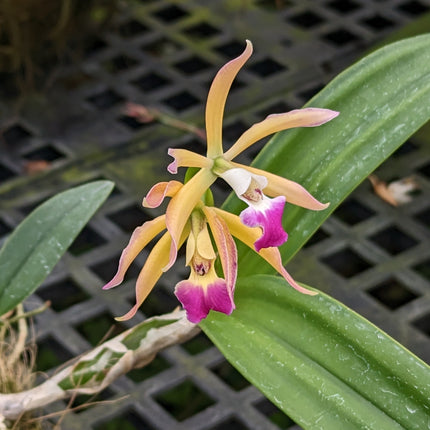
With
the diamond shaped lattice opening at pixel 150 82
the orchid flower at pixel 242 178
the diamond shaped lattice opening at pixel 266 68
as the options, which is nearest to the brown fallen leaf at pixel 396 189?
the diamond shaped lattice opening at pixel 266 68

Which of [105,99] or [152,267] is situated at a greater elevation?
[152,267]

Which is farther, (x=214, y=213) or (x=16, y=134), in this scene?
(x=16, y=134)

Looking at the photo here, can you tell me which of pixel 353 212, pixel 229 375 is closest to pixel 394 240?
pixel 353 212

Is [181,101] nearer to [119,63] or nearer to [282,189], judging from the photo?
[119,63]

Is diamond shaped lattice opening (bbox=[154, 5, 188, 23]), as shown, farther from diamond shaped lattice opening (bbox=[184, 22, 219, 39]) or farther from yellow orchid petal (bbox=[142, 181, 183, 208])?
yellow orchid petal (bbox=[142, 181, 183, 208])

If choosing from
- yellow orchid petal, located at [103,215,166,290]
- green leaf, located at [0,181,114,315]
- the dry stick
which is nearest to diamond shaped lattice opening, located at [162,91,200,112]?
green leaf, located at [0,181,114,315]

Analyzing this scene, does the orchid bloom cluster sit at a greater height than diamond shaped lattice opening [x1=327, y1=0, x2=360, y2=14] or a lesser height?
greater
